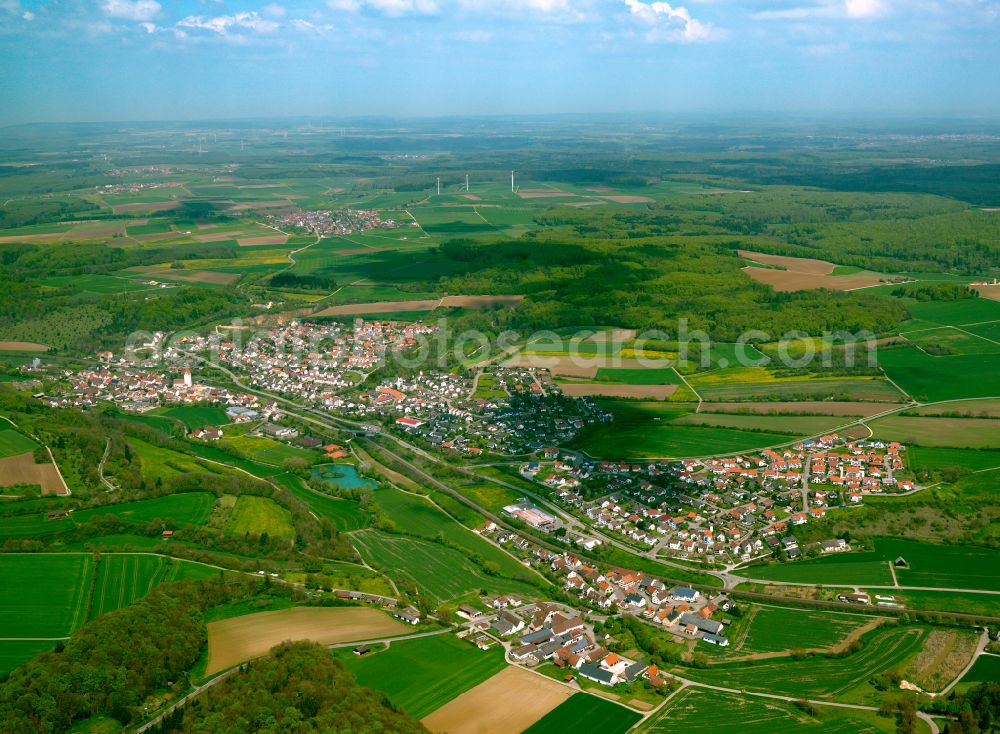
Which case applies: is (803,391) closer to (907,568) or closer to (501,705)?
(907,568)

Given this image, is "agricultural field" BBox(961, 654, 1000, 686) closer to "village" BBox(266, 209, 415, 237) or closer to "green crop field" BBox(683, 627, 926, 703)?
"green crop field" BBox(683, 627, 926, 703)

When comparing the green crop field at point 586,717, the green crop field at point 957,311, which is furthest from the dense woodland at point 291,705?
the green crop field at point 957,311

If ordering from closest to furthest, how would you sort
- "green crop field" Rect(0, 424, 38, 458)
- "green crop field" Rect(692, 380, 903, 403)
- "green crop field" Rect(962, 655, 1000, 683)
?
"green crop field" Rect(962, 655, 1000, 683) < "green crop field" Rect(0, 424, 38, 458) < "green crop field" Rect(692, 380, 903, 403)

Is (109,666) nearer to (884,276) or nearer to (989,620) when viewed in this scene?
(989,620)

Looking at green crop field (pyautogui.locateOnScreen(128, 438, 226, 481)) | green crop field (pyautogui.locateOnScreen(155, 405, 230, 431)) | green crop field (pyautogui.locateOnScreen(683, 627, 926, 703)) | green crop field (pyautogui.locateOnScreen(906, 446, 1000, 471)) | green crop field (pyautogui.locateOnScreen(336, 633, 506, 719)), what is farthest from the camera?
green crop field (pyautogui.locateOnScreen(155, 405, 230, 431))

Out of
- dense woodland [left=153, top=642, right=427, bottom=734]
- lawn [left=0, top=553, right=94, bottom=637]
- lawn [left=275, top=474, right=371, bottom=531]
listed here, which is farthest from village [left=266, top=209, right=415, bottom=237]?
dense woodland [left=153, top=642, right=427, bottom=734]

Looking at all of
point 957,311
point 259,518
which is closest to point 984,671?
point 259,518
